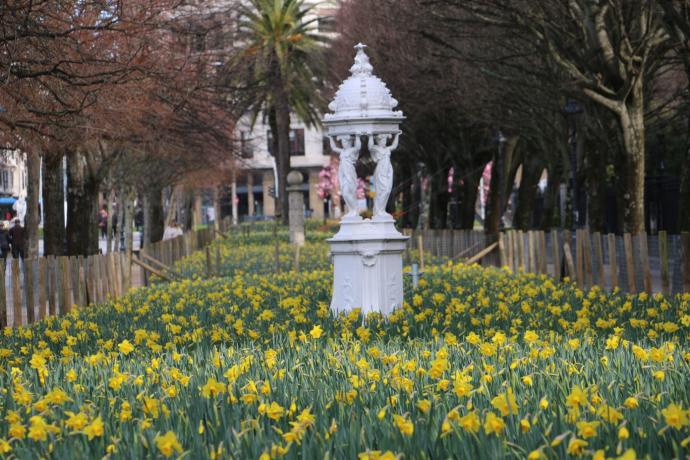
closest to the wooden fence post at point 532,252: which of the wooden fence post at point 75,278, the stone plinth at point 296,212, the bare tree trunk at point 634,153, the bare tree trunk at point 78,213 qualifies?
the bare tree trunk at point 634,153

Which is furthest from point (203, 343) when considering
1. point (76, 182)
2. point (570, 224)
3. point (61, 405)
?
point (570, 224)

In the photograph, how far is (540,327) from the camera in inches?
484

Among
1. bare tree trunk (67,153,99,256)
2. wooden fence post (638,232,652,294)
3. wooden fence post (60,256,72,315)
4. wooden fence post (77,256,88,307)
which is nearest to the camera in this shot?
wooden fence post (638,232,652,294)

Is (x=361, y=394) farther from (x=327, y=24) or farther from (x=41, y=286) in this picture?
(x=327, y=24)

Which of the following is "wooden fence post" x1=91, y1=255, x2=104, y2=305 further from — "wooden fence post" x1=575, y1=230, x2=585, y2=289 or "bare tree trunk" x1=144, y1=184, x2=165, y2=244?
"bare tree trunk" x1=144, y1=184, x2=165, y2=244

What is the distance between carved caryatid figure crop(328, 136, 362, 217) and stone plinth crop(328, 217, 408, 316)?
354mm

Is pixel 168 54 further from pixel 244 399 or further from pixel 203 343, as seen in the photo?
pixel 244 399

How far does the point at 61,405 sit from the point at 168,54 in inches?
701

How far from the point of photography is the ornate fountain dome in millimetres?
15641

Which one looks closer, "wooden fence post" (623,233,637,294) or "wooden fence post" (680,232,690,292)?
"wooden fence post" (680,232,690,292)

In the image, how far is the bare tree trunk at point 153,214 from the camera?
5062 cm

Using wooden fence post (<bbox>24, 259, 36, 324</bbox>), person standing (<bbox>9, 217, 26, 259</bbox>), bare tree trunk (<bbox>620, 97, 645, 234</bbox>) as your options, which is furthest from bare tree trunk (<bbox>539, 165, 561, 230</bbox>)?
wooden fence post (<bbox>24, 259, 36, 324</bbox>)

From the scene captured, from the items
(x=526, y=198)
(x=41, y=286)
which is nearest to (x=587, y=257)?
(x=41, y=286)

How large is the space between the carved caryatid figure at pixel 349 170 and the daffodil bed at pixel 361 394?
3.15m
